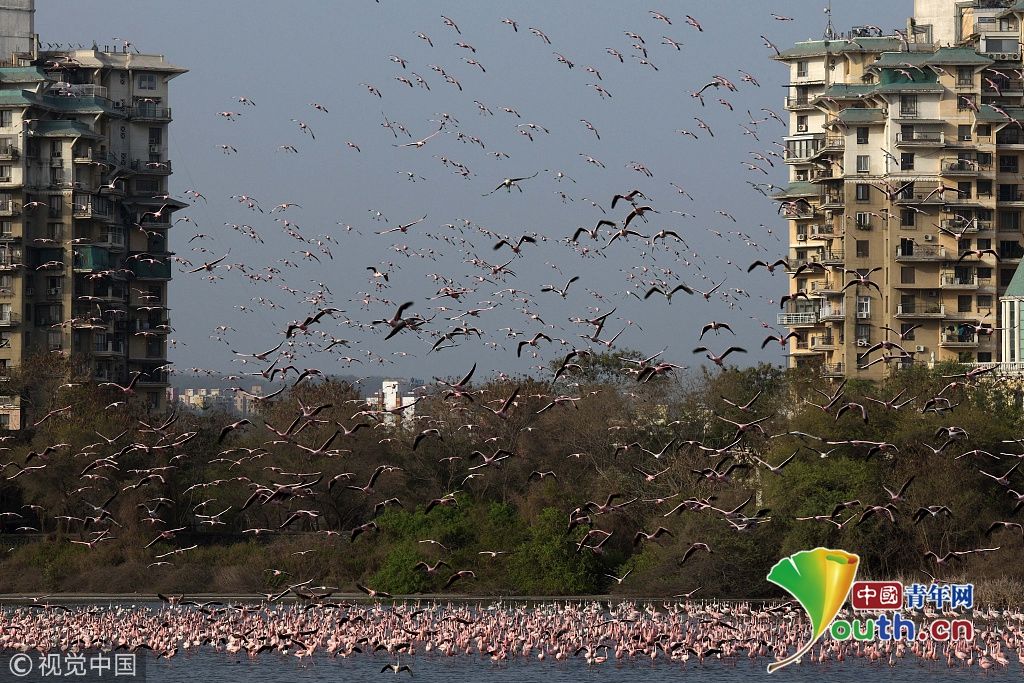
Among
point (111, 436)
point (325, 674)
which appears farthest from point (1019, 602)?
point (111, 436)

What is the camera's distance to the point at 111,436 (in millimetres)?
105750

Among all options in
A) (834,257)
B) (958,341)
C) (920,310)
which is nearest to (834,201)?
(834,257)

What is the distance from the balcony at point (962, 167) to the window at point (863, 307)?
425 inches

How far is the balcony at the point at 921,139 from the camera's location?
12950 cm

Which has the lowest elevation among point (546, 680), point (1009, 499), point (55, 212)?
point (546, 680)

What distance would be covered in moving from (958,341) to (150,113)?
62.3 m

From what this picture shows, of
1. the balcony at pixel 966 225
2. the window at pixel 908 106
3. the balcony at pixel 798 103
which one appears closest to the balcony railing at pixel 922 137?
the window at pixel 908 106

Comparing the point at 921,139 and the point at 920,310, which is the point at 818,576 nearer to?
the point at 920,310

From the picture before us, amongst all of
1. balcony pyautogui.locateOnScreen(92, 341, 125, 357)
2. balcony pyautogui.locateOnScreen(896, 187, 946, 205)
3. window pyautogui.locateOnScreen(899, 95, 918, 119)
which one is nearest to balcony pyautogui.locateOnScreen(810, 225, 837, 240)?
balcony pyautogui.locateOnScreen(896, 187, 946, 205)

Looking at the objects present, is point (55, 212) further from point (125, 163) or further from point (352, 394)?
point (352, 394)

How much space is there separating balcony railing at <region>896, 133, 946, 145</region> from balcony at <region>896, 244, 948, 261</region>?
→ 277 inches

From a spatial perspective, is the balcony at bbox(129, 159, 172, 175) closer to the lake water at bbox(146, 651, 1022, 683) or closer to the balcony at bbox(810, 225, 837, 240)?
the balcony at bbox(810, 225, 837, 240)

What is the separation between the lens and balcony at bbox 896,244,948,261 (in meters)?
130

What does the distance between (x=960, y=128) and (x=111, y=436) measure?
60496 millimetres
